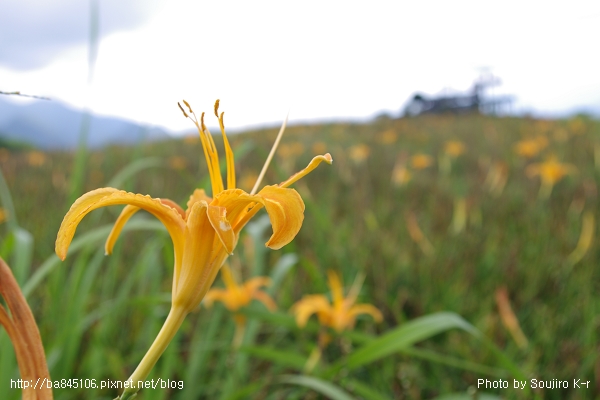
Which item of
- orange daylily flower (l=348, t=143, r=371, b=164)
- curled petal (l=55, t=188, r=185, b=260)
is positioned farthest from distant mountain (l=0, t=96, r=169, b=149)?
orange daylily flower (l=348, t=143, r=371, b=164)

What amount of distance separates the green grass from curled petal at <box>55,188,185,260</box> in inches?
21.3

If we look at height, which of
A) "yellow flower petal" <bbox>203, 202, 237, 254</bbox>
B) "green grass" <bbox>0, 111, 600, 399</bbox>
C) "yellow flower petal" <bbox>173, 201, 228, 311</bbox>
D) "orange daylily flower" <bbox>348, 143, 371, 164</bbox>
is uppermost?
"orange daylily flower" <bbox>348, 143, 371, 164</bbox>

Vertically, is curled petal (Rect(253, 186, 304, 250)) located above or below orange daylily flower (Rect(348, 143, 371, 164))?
below

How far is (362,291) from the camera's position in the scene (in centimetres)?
172

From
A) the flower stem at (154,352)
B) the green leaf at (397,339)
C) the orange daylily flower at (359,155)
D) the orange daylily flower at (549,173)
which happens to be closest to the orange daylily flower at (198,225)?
the flower stem at (154,352)

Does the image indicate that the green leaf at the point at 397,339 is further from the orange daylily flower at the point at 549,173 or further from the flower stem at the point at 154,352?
the orange daylily flower at the point at 549,173

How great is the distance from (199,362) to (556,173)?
2442 mm

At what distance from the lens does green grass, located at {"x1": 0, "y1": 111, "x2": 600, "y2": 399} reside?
1.06 m

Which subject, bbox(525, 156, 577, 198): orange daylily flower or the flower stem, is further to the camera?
bbox(525, 156, 577, 198): orange daylily flower

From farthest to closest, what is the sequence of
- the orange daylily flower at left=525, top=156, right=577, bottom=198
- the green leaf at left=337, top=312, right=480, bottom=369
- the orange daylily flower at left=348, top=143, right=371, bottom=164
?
the orange daylily flower at left=348, top=143, right=371, bottom=164, the orange daylily flower at left=525, top=156, right=577, bottom=198, the green leaf at left=337, top=312, right=480, bottom=369

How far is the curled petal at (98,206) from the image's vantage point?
263mm

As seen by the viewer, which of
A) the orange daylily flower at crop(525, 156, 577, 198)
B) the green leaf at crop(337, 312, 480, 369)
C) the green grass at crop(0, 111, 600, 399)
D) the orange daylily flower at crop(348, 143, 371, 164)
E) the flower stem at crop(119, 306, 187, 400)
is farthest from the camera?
the orange daylily flower at crop(348, 143, 371, 164)

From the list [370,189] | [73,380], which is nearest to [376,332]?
[73,380]

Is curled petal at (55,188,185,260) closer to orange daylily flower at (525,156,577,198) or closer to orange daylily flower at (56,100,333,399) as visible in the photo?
orange daylily flower at (56,100,333,399)
